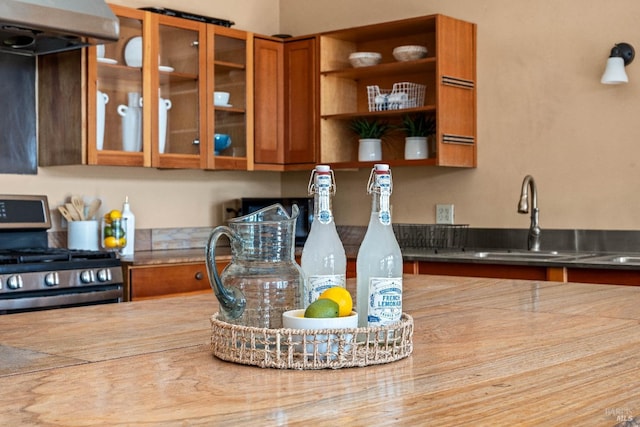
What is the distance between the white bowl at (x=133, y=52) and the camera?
13.3 feet

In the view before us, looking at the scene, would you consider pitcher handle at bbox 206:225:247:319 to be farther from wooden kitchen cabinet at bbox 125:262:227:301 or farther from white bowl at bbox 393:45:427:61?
white bowl at bbox 393:45:427:61

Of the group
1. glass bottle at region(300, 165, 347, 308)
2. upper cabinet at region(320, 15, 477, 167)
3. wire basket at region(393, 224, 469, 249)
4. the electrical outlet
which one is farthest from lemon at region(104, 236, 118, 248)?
glass bottle at region(300, 165, 347, 308)

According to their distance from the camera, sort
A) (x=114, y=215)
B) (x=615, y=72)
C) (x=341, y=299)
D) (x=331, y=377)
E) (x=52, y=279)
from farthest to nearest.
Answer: (x=114, y=215) → (x=615, y=72) → (x=52, y=279) → (x=341, y=299) → (x=331, y=377)

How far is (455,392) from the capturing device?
1048 mm

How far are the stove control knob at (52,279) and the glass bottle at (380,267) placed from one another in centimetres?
237

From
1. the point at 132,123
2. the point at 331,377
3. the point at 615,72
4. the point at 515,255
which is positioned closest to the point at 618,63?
the point at 615,72

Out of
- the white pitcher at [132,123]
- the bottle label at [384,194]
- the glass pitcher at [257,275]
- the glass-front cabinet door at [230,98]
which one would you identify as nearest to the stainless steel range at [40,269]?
the white pitcher at [132,123]

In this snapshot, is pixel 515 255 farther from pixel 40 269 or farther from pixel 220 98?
pixel 40 269

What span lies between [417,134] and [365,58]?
0.49 metres

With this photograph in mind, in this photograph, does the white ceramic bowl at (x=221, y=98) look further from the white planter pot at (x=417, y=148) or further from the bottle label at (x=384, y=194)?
the bottle label at (x=384, y=194)

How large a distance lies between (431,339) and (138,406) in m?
0.62

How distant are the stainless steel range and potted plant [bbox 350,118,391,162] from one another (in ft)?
4.90

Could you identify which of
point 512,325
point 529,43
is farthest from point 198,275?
point 512,325

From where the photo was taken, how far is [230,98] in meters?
4.54
